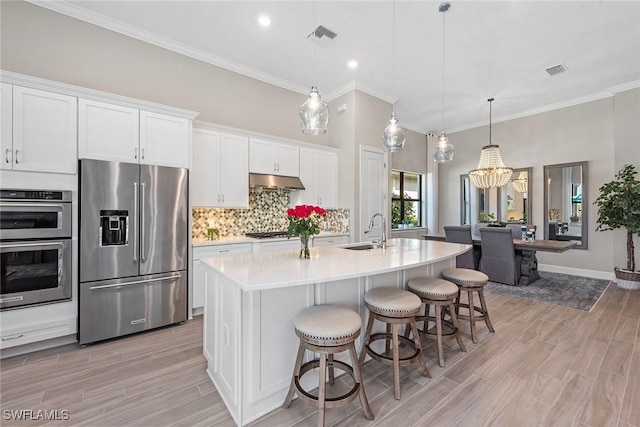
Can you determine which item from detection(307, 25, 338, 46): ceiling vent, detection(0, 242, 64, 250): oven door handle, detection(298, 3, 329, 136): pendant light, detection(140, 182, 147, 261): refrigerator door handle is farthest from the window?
detection(0, 242, 64, 250): oven door handle

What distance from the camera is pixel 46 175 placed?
253cm

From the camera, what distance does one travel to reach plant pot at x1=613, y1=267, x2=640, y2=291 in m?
4.41

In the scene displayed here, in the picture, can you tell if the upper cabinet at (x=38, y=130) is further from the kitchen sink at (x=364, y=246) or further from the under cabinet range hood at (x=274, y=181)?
the kitchen sink at (x=364, y=246)

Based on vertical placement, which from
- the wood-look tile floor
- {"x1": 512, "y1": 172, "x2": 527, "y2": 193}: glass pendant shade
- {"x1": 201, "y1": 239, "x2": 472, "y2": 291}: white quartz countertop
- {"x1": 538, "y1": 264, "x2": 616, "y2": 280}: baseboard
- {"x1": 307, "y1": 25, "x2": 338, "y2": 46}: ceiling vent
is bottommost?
the wood-look tile floor

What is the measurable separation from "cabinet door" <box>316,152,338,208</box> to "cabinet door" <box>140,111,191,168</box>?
7.48 ft

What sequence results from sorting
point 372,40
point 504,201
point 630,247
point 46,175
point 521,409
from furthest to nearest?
Answer: point 504,201, point 630,247, point 372,40, point 46,175, point 521,409

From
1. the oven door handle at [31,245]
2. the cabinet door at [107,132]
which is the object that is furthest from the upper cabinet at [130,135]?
the oven door handle at [31,245]

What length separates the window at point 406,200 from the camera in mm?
6996

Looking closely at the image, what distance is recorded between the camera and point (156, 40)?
3.60 m

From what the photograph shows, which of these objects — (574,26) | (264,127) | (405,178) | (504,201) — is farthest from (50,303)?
(504,201)

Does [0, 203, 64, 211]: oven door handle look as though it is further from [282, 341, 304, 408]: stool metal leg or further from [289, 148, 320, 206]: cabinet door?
[289, 148, 320, 206]: cabinet door

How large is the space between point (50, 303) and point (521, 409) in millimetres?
3948

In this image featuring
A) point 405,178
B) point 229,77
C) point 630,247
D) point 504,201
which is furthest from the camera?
point 405,178

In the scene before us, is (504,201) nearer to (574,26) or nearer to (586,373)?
(574,26)
